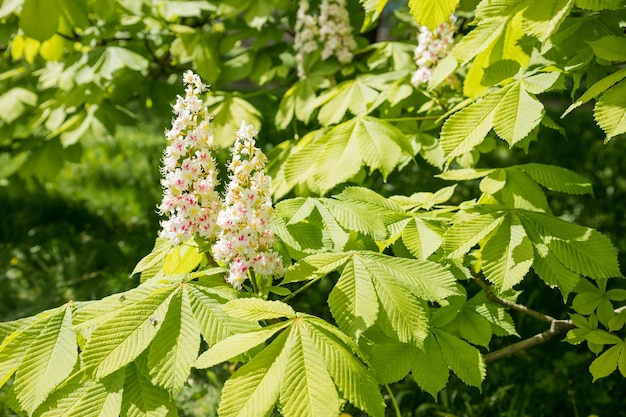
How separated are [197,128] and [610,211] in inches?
147

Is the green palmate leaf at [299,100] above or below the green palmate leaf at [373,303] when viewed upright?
below

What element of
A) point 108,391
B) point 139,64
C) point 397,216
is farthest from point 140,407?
point 139,64

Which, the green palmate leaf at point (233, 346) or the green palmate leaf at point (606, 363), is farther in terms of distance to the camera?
the green palmate leaf at point (606, 363)

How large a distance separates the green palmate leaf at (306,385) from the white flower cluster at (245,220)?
1.02 feet

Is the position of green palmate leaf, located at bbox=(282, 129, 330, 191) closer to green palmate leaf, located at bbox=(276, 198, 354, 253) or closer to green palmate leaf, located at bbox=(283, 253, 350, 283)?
green palmate leaf, located at bbox=(276, 198, 354, 253)

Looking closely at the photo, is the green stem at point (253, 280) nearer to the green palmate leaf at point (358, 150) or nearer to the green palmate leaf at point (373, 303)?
the green palmate leaf at point (373, 303)

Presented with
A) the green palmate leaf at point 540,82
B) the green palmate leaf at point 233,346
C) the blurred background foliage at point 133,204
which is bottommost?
the blurred background foliage at point 133,204

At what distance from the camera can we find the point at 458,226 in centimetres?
147

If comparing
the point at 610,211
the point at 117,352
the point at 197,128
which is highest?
the point at 197,128

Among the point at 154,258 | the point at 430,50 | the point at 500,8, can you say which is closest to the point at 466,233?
the point at 500,8

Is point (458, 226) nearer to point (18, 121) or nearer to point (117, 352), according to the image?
point (117, 352)

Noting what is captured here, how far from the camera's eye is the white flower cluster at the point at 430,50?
7.23ft

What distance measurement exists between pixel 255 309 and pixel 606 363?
963 mm

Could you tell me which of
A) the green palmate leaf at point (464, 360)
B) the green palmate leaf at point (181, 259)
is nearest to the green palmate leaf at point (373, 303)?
the green palmate leaf at point (464, 360)
